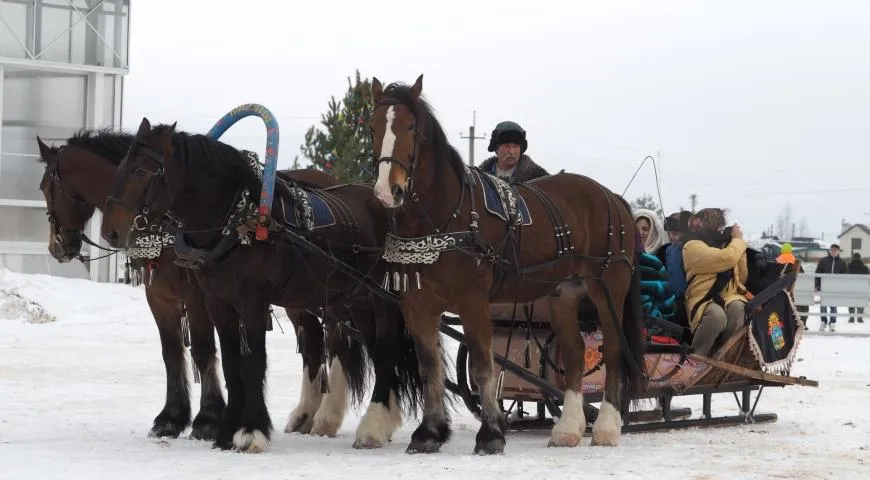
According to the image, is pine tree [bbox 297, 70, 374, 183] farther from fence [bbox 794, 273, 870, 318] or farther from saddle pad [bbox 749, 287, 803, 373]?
saddle pad [bbox 749, 287, 803, 373]

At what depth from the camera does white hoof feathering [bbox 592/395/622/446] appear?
8648 millimetres

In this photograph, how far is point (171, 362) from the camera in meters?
9.02

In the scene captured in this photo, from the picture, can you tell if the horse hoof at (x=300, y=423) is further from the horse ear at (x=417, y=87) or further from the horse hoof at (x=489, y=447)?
the horse ear at (x=417, y=87)

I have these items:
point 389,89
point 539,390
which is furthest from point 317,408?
point 389,89

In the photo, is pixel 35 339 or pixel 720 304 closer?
pixel 720 304

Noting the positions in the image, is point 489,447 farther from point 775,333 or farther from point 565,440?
point 775,333

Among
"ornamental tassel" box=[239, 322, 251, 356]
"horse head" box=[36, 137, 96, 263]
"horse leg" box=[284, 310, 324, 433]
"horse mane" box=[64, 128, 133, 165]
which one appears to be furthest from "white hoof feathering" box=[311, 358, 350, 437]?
"horse mane" box=[64, 128, 133, 165]

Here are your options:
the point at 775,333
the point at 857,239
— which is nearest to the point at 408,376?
the point at 775,333

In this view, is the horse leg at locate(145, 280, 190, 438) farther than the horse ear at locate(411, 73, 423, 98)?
Yes

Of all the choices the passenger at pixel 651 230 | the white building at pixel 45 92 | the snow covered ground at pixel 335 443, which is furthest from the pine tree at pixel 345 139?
the passenger at pixel 651 230

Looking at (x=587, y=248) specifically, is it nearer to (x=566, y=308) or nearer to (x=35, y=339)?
(x=566, y=308)

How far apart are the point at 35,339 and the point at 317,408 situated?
939 centimetres

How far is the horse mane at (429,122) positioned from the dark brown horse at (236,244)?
846 millimetres

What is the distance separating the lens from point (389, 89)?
758 centimetres
